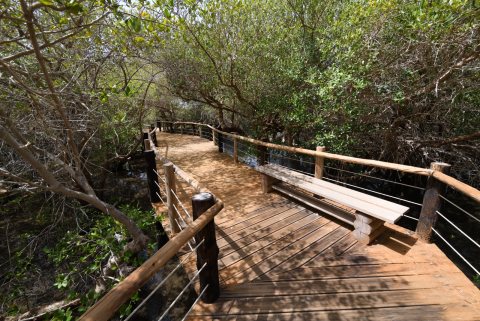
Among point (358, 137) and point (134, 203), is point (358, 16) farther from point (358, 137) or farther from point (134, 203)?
point (134, 203)

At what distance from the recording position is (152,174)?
16.4ft

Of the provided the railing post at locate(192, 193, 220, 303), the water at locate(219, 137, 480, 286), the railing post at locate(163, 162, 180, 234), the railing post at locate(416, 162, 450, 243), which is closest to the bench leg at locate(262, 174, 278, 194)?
the water at locate(219, 137, 480, 286)

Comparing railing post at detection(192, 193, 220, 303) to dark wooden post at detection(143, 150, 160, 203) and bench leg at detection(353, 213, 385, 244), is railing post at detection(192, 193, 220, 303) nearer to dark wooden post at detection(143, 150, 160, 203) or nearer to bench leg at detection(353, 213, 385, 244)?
bench leg at detection(353, 213, 385, 244)

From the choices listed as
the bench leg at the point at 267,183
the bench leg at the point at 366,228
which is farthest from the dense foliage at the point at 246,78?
the bench leg at the point at 366,228

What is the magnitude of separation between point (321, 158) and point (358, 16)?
3518mm

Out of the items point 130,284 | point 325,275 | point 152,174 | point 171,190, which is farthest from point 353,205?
point 152,174

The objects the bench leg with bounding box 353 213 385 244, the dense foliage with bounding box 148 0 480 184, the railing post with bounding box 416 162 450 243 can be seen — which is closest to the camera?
the railing post with bounding box 416 162 450 243

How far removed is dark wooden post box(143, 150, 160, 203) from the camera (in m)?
4.84

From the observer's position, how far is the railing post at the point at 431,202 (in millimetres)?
2814

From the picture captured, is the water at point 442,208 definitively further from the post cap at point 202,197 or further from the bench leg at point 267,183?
the post cap at point 202,197

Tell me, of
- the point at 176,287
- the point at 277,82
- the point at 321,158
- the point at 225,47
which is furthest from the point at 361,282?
the point at 225,47

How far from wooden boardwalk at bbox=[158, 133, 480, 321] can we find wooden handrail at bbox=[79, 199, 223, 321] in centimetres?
114

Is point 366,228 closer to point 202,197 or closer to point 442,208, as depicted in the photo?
point 202,197

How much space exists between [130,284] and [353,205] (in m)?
2.93
